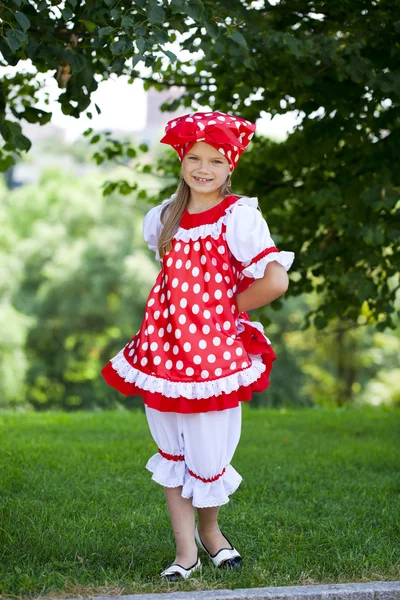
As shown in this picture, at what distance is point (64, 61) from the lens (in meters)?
4.80

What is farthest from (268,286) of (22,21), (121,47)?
(22,21)

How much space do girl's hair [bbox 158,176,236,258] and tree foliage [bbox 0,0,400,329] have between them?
1018 millimetres

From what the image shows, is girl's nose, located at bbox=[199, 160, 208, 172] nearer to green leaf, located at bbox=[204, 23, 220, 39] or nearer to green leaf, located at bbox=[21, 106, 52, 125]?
green leaf, located at bbox=[204, 23, 220, 39]

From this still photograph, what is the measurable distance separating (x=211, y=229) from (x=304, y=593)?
1.45 m

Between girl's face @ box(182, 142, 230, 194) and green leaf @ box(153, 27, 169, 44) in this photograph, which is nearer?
girl's face @ box(182, 142, 230, 194)

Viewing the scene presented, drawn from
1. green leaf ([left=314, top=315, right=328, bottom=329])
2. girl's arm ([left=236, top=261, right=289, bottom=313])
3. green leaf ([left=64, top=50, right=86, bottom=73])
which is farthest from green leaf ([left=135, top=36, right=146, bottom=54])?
green leaf ([left=314, top=315, right=328, bottom=329])

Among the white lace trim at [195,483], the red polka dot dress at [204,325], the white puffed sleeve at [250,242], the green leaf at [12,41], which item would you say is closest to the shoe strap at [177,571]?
the white lace trim at [195,483]

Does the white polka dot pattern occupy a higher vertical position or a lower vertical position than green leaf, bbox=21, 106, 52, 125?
lower

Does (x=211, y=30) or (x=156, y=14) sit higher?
(x=211, y=30)

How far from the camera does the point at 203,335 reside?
3.36 meters

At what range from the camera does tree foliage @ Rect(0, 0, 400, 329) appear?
4.95 meters

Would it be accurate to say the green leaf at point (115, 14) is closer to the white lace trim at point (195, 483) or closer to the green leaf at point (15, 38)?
the green leaf at point (15, 38)

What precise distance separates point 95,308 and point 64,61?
25841 mm

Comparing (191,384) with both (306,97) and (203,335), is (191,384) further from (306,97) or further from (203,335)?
(306,97)
